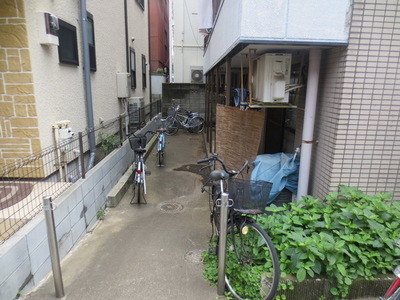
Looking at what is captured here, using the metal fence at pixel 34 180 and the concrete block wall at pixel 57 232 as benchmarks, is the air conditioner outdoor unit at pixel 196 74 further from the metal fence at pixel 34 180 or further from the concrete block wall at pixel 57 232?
the metal fence at pixel 34 180

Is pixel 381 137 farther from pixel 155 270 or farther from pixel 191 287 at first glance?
pixel 155 270

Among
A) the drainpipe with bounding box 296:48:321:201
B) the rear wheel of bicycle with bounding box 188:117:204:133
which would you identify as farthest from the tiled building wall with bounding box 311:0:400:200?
the rear wheel of bicycle with bounding box 188:117:204:133

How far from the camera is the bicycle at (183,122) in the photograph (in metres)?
13.1

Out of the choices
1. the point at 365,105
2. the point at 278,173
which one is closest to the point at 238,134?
the point at 278,173

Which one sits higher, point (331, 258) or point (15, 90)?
point (15, 90)

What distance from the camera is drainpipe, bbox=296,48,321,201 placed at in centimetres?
363

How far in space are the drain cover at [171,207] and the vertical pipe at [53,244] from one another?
2455 millimetres

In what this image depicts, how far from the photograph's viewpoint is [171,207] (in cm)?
529

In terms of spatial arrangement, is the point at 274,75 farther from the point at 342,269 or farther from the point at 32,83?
the point at 32,83

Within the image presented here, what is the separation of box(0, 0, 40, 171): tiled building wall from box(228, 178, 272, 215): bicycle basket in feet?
9.53

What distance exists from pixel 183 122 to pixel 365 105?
1050cm

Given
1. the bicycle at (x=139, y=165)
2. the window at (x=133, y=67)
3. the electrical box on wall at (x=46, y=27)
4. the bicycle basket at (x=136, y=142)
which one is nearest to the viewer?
the electrical box on wall at (x=46, y=27)

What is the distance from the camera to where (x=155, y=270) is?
10.9ft

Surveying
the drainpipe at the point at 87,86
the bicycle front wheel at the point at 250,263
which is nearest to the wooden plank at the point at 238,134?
the bicycle front wheel at the point at 250,263
